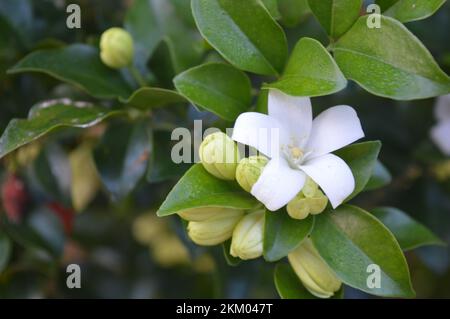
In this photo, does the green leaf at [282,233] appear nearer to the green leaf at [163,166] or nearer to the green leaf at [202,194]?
the green leaf at [202,194]

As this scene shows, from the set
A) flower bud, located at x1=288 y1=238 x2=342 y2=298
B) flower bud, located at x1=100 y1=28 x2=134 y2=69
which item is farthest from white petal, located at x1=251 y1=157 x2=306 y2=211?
flower bud, located at x1=100 y1=28 x2=134 y2=69

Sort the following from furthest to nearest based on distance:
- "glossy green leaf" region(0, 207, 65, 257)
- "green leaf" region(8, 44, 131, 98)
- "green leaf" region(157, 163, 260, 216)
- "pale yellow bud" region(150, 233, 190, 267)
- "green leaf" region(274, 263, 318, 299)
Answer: "pale yellow bud" region(150, 233, 190, 267)
"glossy green leaf" region(0, 207, 65, 257)
"green leaf" region(8, 44, 131, 98)
"green leaf" region(274, 263, 318, 299)
"green leaf" region(157, 163, 260, 216)

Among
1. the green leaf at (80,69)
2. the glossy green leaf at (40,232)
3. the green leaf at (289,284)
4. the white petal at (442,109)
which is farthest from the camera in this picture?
the white petal at (442,109)

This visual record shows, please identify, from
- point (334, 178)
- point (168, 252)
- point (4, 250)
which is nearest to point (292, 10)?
point (334, 178)

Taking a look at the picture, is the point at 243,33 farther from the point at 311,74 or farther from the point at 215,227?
the point at 215,227

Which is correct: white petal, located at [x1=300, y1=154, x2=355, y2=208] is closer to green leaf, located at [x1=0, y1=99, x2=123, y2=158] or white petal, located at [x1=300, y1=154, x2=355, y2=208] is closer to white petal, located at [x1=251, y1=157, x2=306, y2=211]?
white petal, located at [x1=251, y1=157, x2=306, y2=211]

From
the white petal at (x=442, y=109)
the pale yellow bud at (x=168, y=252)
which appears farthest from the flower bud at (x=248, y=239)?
the pale yellow bud at (x=168, y=252)
